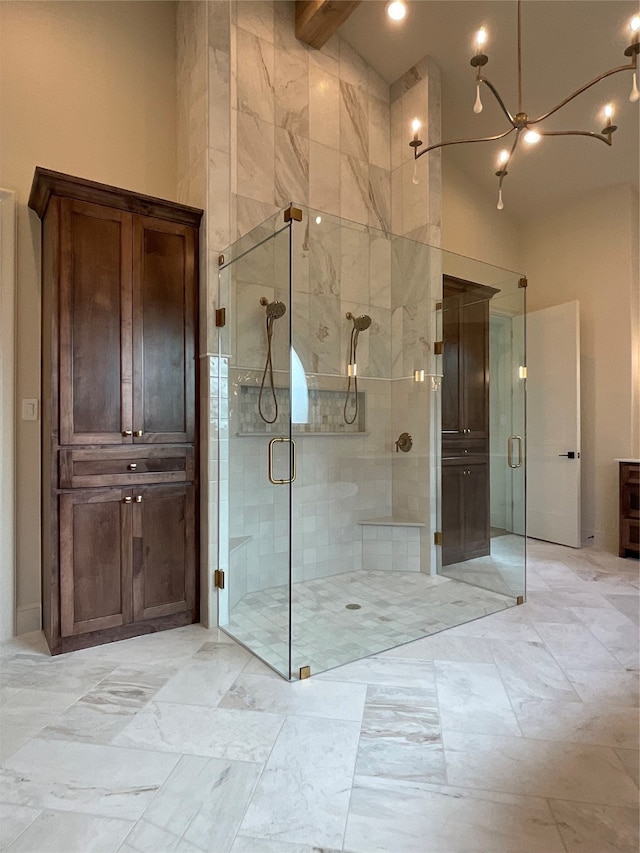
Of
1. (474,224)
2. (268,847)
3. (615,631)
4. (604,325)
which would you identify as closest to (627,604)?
(615,631)

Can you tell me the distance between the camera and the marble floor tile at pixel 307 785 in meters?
1.30

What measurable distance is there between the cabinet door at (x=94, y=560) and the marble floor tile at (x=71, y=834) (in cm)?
109

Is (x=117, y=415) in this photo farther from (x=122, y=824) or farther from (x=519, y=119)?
(x=519, y=119)

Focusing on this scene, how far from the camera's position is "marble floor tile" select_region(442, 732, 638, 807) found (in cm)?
145

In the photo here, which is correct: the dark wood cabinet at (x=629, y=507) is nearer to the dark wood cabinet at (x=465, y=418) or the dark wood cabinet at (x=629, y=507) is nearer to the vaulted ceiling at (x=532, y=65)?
the dark wood cabinet at (x=465, y=418)

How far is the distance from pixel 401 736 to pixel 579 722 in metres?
0.69

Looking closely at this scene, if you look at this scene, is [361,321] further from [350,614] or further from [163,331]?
[350,614]

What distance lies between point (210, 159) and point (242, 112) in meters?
0.62

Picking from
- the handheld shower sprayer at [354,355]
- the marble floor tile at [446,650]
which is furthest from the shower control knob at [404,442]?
the marble floor tile at [446,650]

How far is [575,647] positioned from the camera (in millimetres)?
2412

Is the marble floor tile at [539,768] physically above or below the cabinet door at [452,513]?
below

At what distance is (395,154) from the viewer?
12.8ft

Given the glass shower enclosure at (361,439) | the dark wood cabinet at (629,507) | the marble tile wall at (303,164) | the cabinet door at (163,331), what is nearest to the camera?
the glass shower enclosure at (361,439)

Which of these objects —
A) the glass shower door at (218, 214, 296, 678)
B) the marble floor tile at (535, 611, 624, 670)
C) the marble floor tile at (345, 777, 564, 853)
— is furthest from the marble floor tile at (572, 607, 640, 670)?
the glass shower door at (218, 214, 296, 678)
